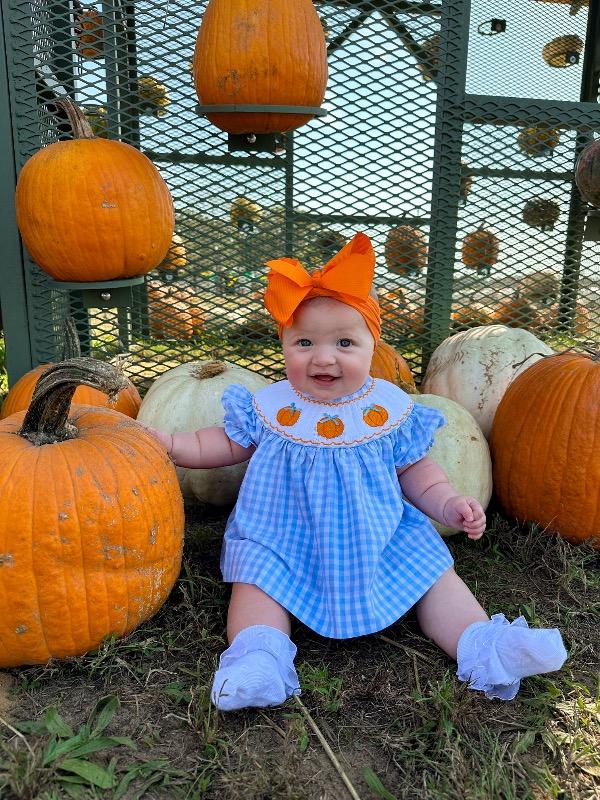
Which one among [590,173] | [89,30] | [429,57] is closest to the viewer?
[89,30]

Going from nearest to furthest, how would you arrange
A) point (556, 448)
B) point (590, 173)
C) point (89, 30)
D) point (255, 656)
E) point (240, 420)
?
1. point (255, 656)
2. point (240, 420)
3. point (556, 448)
4. point (89, 30)
5. point (590, 173)

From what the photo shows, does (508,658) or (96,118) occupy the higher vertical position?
(96,118)

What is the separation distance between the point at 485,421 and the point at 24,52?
87.3 inches

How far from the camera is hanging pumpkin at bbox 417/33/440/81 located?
3.08m

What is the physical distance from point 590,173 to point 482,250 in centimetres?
66

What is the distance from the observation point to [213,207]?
321cm

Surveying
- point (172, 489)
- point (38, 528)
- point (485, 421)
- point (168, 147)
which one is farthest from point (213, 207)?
point (38, 528)

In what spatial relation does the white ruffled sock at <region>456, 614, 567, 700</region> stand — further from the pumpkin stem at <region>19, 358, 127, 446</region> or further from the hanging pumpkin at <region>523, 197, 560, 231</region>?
the hanging pumpkin at <region>523, 197, 560, 231</region>

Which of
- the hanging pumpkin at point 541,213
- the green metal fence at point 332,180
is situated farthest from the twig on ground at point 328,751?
the hanging pumpkin at point 541,213

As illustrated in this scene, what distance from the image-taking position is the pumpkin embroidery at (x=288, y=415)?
1.95 metres

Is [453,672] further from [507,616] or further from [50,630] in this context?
[50,630]

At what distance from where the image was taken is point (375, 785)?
52.4 inches

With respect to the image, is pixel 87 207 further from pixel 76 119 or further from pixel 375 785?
pixel 375 785

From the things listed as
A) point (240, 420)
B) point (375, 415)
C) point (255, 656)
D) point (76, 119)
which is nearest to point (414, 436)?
point (375, 415)
